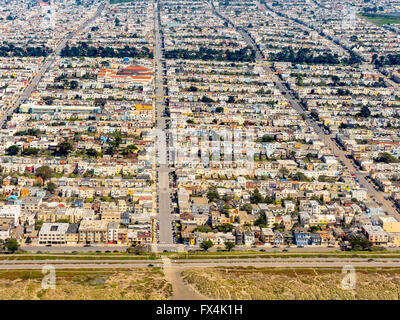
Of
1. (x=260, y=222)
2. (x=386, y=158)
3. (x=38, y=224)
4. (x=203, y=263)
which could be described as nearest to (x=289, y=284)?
(x=203, y=263)

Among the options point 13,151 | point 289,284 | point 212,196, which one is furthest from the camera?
point 13,151

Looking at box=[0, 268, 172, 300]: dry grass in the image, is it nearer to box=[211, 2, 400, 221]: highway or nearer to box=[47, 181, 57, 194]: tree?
box=[47, 181, 57, 194]: tree

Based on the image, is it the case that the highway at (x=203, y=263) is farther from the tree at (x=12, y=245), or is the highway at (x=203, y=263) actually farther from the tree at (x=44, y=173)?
the tree at (x=44, y=173)

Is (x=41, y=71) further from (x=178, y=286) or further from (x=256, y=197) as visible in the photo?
(x=178, y=286)

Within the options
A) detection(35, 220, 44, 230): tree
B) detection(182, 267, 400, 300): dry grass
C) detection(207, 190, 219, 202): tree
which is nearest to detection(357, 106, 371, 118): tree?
detection(207, 190, 219, 202): tree

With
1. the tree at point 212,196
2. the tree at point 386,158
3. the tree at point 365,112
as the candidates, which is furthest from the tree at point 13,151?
the tree at point 365,112
